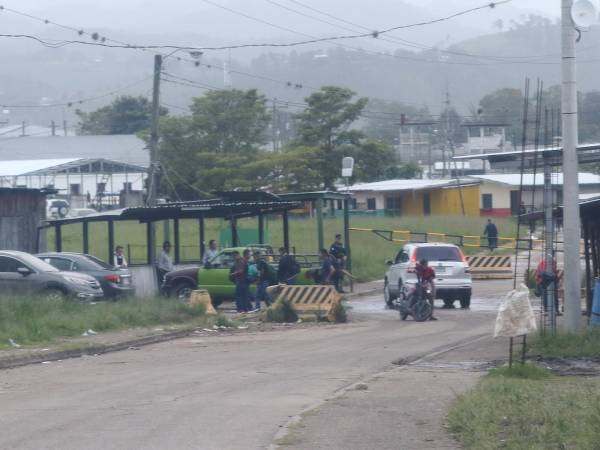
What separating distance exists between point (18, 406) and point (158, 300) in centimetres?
1248

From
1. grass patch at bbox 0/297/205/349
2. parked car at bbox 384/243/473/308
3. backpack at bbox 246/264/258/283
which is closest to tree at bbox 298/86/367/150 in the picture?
Result: parked car at bbox 384/243/473/308

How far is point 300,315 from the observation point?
88.6 ft

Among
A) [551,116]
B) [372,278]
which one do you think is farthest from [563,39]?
[372,278]

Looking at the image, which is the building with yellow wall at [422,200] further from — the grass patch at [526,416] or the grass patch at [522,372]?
the grass patch at [526,416]

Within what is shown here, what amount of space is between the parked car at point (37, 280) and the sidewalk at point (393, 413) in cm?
1090

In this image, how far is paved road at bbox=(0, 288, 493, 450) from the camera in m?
11.4

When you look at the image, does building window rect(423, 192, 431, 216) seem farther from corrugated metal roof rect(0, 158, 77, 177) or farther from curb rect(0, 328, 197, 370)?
curb rect(0, 328, 197, 370)

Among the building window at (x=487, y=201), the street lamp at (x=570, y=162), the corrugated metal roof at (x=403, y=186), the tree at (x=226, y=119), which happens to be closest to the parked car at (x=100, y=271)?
the street lamp at (x=570, y=162)

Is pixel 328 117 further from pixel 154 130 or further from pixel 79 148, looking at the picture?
pixel 154 130

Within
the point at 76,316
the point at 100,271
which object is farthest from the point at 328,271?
the point at 76,316

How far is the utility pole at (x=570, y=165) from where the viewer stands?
19.2 m

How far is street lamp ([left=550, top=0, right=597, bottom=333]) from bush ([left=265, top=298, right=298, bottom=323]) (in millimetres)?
8590

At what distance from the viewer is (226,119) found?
69688mm

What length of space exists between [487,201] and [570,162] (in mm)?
61784
